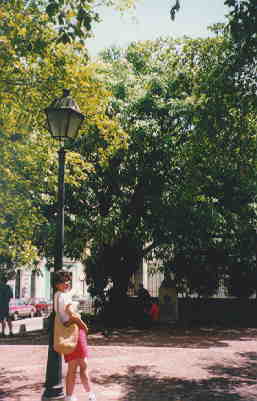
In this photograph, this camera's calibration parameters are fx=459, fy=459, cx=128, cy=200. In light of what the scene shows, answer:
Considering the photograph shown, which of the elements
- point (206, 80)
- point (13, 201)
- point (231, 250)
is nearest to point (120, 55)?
point (206, 80)

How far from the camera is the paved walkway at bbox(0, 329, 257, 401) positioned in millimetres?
7371

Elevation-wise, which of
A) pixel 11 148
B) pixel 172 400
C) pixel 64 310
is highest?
pixel 11 148

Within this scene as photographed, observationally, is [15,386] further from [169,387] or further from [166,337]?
[166,337]

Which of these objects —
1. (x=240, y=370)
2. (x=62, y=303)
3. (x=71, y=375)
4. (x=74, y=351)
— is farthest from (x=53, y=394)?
(x=240, y=370)

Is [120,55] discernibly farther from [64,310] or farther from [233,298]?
[64,310]

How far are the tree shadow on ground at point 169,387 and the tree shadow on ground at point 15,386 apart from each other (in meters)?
1.17

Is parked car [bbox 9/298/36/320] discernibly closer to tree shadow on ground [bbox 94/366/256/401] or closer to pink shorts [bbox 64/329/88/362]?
tree shadow on ground [bbox 94/366/256/401]

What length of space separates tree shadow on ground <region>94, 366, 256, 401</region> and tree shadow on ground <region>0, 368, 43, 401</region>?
1169mm

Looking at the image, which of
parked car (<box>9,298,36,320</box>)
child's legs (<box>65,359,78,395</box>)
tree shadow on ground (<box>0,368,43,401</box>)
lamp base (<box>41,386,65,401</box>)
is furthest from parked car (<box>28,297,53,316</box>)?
child's legs (<box>65,359,78,395</box>)

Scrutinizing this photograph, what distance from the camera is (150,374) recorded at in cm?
889

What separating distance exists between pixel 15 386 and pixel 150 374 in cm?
259

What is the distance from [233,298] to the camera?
22.0m

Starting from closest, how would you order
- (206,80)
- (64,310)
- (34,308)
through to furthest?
(64,310) → (206,80) → (34,308)

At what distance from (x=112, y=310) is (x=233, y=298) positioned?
19.8 feet
